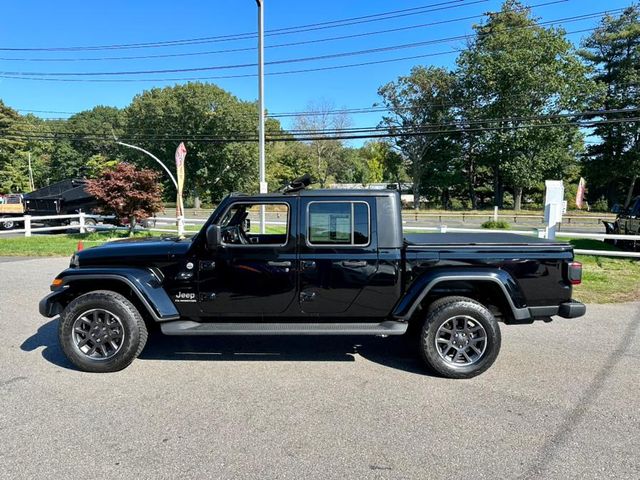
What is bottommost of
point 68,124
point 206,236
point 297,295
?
point 297,295

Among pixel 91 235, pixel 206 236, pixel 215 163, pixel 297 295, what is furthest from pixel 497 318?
pixel 215 163

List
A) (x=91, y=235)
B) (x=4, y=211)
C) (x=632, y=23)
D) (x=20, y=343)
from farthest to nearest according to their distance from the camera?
1. (x=632, y=23)
2. (x=4, y=211)
3. (x=91, y=235)
4. (x=20, y=343)

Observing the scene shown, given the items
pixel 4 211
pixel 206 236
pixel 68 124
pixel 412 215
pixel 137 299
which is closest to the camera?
pixel 206 236

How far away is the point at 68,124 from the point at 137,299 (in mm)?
93948

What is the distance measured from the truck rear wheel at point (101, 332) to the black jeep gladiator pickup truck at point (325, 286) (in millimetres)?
10

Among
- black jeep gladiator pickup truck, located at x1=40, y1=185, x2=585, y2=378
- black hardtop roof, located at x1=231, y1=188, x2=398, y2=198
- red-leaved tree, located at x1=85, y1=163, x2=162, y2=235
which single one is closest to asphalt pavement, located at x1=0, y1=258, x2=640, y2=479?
black jeep gladiator pickup truck, located at x1=40, y1=185, x2=585, y2=378

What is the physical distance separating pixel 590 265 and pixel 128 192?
13989mm

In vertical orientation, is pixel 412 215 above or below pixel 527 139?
below

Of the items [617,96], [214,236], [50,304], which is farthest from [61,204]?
[617,96]

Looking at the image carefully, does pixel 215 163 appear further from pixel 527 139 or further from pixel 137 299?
pixel 137 299

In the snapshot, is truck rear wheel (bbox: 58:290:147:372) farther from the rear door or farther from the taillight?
the taillight

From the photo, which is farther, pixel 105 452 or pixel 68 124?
pixel 68 124

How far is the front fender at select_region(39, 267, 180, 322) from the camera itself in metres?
4.30

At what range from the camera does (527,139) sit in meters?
41.7
